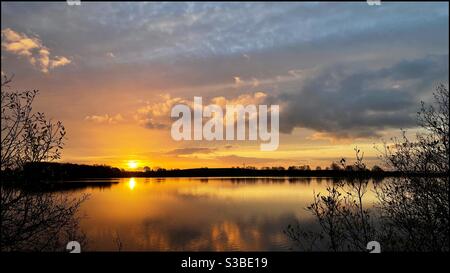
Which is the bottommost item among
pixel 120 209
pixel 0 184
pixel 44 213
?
pixel 120 209

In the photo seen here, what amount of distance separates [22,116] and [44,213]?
322 centimetres

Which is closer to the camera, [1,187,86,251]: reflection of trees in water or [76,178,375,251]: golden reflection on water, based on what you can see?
[1,187,86,251]: reflection of trees in water

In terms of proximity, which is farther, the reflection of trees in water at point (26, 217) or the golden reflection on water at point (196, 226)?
the golden reflection on water at point (196, 226)

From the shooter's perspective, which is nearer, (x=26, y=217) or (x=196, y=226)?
(x=26, y=217)

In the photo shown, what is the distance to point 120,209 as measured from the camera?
56125 mm

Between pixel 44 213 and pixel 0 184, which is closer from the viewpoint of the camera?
pixel 0 184

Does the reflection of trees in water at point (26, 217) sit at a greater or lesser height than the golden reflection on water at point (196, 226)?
greater

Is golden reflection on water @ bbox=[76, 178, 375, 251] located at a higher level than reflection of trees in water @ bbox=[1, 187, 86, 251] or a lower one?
lower

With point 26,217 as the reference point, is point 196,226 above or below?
below

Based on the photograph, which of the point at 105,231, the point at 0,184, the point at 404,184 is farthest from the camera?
the point at 105,231
